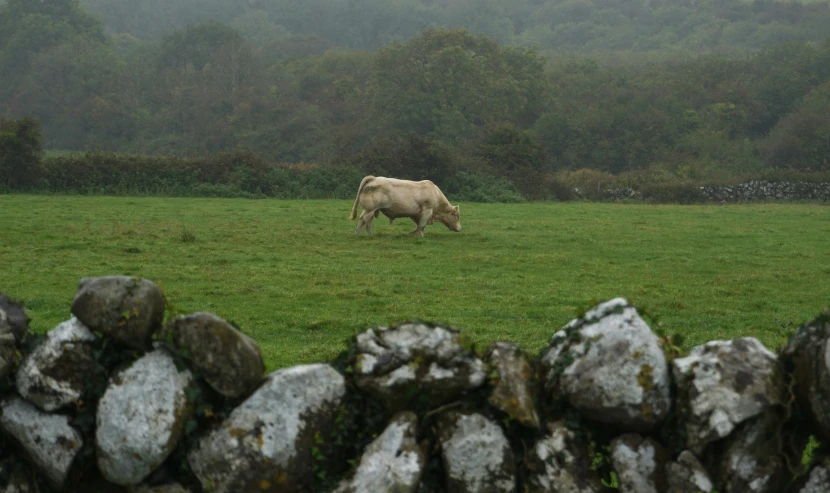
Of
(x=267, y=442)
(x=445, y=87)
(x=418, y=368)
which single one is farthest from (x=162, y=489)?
(x=445, y=87)

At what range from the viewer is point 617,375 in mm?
4555

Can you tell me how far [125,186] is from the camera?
Answer: 36781 mm

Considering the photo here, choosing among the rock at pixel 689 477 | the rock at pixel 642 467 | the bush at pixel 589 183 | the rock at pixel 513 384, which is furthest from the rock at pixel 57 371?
the bush at pixel 589 183

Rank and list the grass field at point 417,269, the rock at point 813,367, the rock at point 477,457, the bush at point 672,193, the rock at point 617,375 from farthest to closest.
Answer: the bush at point 672,193 → the grass field at point 417,269 → the rock at point 477,457 → the rock at point 617,375 → the rock at point 813,367

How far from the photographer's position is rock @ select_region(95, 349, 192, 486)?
4.65 meters

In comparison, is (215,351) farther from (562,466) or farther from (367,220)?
(367,220)

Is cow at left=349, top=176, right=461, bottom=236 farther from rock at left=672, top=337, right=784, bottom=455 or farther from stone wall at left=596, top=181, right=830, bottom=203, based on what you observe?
stone wall at left=596, top=181, right=830, bottom=203

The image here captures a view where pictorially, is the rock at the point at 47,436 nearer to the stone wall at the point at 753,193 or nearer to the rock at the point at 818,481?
the rock at the point at 818,481

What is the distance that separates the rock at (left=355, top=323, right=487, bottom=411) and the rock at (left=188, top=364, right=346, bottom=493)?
0.29 metres

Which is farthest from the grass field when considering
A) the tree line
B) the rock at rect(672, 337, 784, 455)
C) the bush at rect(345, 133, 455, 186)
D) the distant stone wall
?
the tree line

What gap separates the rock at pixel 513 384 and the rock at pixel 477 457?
5.0 inches

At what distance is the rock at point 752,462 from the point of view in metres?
4.43

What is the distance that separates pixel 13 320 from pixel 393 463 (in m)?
2.11

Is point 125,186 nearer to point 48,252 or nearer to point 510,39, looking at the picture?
point 48,252
